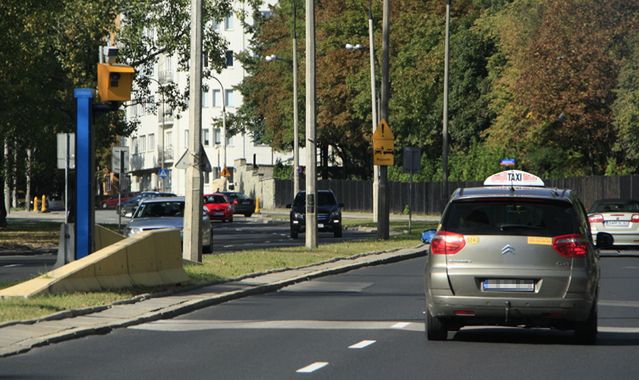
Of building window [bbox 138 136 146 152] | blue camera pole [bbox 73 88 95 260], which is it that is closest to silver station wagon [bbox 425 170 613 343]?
blue camera pole [bbox 73 88 95 260]

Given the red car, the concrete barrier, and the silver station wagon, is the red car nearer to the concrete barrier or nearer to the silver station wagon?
the concrete barrier

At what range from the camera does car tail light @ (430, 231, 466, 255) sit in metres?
15.4

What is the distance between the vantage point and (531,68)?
67625 mm

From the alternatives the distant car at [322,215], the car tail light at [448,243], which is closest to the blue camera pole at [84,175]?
the car tail light at [448,243]

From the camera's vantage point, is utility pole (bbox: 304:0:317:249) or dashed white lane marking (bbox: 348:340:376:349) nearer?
dashed white lane marking (bbox: 348:340:376:349)

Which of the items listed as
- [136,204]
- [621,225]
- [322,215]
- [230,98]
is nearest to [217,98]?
[230,98]

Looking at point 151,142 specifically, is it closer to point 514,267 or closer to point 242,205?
point 242,205

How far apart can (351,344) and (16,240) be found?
1340 inches

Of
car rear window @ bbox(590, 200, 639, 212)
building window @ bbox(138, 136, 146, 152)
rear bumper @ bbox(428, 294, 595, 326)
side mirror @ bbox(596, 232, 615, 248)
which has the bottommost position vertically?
rear bumper @ bbox(428, 294, 595, 326)

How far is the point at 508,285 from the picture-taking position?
15.3 metres

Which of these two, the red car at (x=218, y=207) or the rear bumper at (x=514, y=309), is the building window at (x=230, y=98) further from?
the rear bumper at (x=514, y=309)

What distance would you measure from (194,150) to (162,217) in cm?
815

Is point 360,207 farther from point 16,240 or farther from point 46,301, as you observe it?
point 46,301

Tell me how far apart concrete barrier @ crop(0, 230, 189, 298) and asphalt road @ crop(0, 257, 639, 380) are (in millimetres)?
1999
